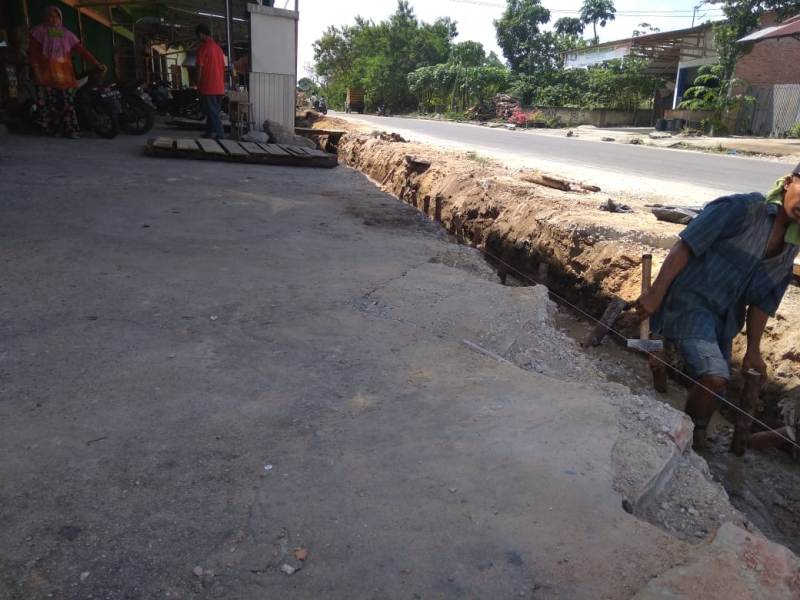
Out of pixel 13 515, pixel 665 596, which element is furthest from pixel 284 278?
pixel 665 596

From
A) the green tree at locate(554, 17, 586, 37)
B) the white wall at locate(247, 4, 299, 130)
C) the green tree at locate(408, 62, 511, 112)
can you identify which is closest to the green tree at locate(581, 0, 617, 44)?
the green tree at locate(554, 17, 586, 37)

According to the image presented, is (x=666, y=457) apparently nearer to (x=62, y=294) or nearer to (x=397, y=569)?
(x=397, y=569)

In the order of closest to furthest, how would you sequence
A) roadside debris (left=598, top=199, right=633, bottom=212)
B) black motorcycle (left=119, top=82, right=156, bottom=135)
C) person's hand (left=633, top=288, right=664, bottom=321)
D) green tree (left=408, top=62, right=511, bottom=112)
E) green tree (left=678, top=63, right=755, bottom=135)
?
1. person's hand (left=633, top=288, right=664, bottom=321)
2. roadside debris (left=598, top=199, right=633, bottom=212)
3. black motorcycle (left=119, top=82, right=156, bottom=135)
4. green tree (left=678, top=63, right=755, bottom=135)
5. green tree (left=408, top=62, right=511, bottom=112)

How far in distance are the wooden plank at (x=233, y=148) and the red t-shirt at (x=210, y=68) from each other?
95 centimetres

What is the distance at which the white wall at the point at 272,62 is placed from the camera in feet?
32.1

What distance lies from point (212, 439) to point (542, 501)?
3.38 ft

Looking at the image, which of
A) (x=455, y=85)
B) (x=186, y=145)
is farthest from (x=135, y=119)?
(x=455, y=85)

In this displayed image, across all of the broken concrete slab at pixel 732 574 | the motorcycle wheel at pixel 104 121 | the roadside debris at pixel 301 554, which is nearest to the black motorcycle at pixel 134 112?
the motorcycle wheel at pixel 104 121

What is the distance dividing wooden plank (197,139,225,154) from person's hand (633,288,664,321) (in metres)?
6.11

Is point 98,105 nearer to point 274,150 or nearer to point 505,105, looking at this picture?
point 274,150

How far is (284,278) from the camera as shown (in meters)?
3.42

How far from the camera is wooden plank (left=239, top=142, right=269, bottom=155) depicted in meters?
7.78

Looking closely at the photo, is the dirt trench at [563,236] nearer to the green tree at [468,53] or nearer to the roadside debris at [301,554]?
the roadside debris at [301,554]

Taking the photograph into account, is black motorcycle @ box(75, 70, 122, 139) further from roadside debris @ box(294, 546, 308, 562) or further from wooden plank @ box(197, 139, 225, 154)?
roadside debris @ box(294, 546, 308, 562)
